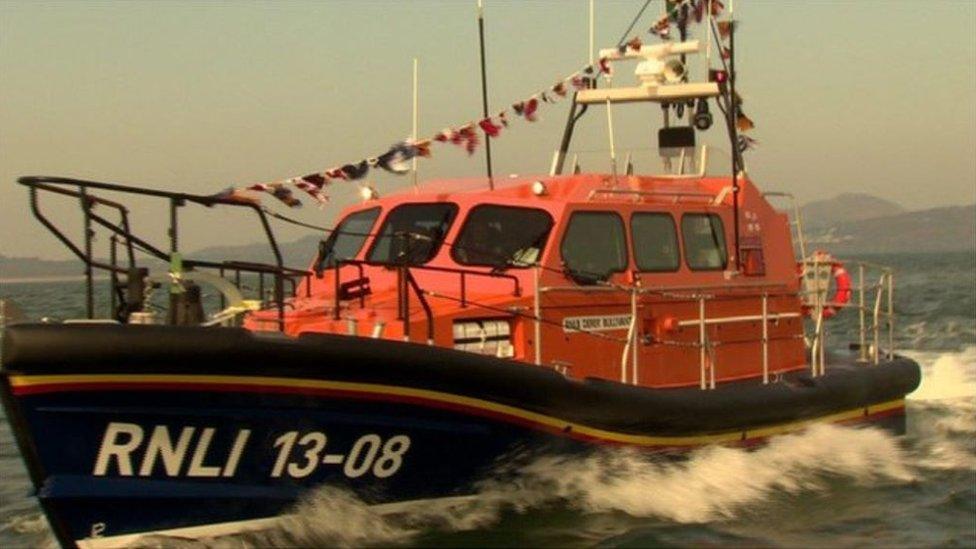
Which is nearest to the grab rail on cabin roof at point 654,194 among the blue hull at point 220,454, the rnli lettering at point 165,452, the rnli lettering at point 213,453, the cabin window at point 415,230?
the cabin window at point 415,230

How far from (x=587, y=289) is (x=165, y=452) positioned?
8.91 feet

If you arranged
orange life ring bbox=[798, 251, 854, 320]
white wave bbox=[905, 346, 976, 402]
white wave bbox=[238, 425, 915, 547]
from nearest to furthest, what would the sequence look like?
white wave bbox=[238, 425, 915, 547], orange life ring bbox=[798, 251, 854, 320], white wave bbox=[905, 346, 976, 402]

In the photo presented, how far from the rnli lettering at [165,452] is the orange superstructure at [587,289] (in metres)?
1.12

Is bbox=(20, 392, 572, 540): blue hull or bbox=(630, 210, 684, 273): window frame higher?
bbox=(630, 210, 684, 273): window frame

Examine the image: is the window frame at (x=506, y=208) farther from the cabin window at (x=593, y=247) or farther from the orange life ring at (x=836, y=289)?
the orange life ring at (x=836, y=289)

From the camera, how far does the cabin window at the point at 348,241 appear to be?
27.5 ft

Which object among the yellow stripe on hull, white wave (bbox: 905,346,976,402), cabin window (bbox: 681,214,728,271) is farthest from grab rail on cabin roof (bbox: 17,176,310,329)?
white wave (bbox: 905,346,976,402)

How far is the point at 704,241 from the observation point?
870cm

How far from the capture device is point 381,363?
6262 mm

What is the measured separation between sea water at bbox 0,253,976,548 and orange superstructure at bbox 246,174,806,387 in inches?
24.1

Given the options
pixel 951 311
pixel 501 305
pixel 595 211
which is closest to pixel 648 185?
pixel 595 211

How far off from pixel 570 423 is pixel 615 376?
892 millimetres

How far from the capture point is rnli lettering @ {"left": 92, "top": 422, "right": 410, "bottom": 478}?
5.85m

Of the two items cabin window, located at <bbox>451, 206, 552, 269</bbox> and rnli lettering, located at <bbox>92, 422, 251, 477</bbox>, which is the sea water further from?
cabin window, located at <bbox>451, 206, 552, 269</bbox>
